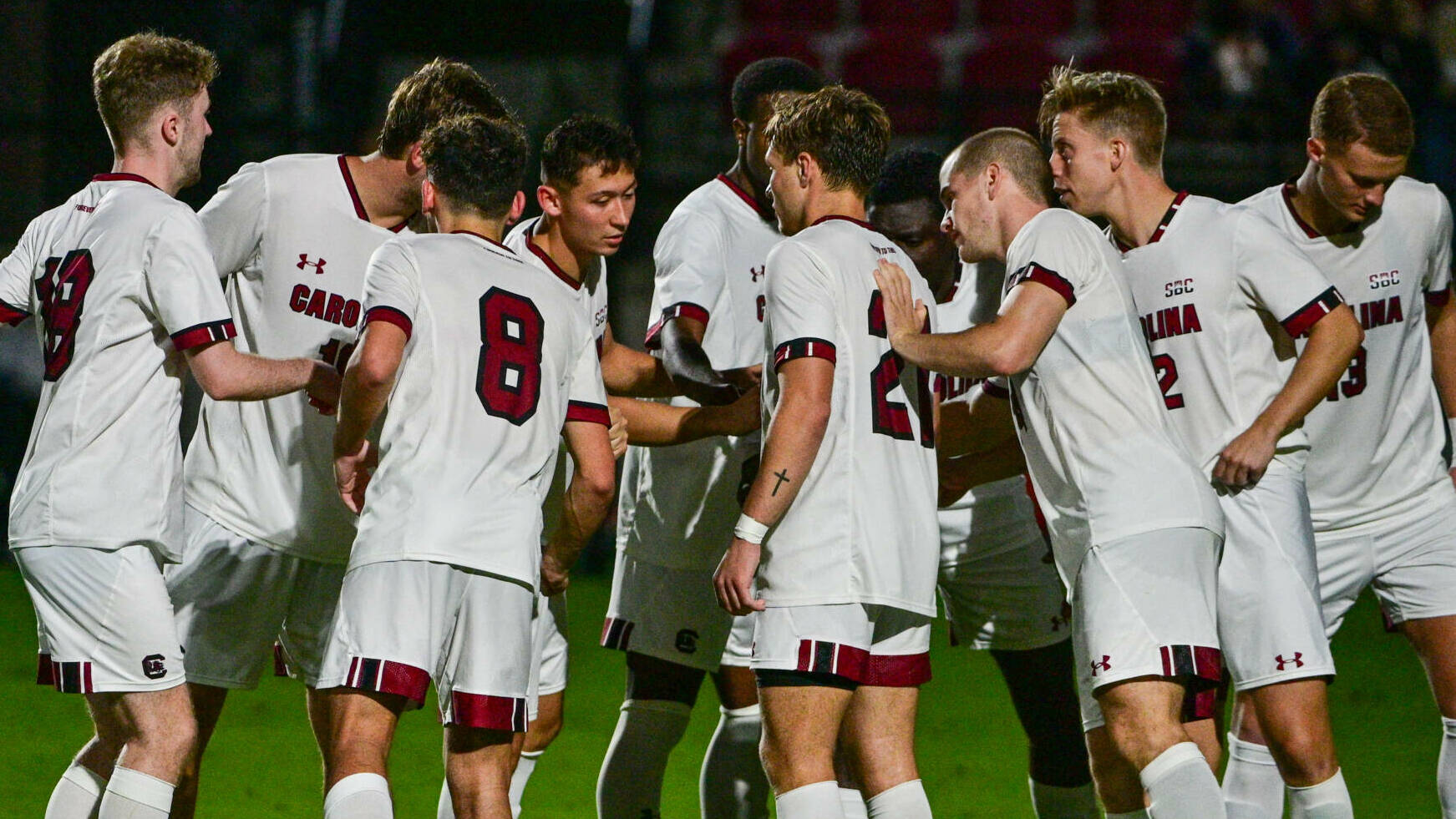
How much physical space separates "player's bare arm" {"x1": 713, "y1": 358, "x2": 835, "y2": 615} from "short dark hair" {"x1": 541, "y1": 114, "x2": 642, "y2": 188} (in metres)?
0.77

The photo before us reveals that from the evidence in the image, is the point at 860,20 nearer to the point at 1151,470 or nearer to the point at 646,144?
the point at 646,144

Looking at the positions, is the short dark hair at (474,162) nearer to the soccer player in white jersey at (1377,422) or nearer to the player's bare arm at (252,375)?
the player's bare arm at (252,375)

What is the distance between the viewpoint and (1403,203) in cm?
488

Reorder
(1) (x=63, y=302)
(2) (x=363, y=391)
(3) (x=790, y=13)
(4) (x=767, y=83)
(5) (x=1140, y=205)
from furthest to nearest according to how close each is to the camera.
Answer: (3) (x=790, y=13) < (4) (x=767, y=83) < (5) (x=1140, y=205) < (1) (x=63, y=302) < (2) (x=363, y=391)

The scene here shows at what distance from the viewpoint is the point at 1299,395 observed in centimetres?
409

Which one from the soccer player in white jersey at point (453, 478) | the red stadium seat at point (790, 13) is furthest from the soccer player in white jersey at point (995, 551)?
the red stadium seat at point (790, 13)

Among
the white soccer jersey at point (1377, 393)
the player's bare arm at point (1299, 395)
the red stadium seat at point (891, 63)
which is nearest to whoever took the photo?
Answer: the player's bare arm at point (1299, 395)

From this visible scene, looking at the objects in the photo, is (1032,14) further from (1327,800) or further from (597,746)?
(1327,800)

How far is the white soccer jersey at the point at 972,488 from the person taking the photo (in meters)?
5.09

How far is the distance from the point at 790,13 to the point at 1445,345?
12.2 m

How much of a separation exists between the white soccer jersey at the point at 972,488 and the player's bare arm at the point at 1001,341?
1.11 meters

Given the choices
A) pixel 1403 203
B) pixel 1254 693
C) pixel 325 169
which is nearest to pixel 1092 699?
pixel 1254 693

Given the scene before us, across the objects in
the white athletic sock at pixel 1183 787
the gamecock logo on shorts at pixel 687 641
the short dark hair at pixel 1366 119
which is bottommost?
the white athletic sock at pixel 1183 787

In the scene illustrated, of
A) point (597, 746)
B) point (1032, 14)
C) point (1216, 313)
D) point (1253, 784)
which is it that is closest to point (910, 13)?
point (1032, 14)
